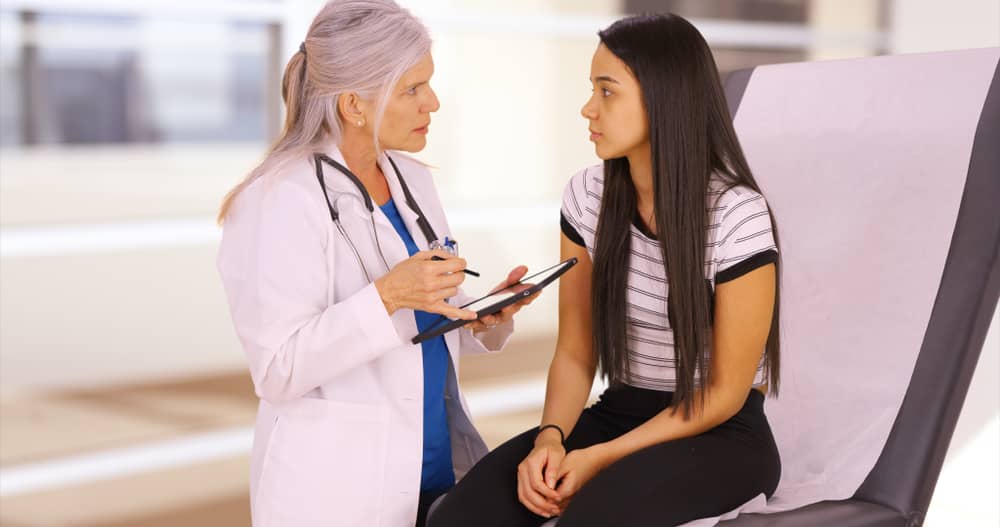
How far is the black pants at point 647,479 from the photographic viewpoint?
1.30m

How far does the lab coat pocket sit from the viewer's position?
4.75 feet

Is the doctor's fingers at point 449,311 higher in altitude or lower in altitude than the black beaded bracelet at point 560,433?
higher

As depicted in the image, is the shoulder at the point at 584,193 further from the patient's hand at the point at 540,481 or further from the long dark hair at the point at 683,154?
the patient's hand at the point at 540,481

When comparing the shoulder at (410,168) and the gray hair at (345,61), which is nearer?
the gray hair at (345,61)

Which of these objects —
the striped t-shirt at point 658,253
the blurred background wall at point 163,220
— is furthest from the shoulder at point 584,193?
the blurred background wall at point 163,220

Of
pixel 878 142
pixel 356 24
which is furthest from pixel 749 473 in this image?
pixel 356 24

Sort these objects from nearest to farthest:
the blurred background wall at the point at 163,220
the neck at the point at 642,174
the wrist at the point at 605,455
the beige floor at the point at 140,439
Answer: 1. the wrist at the point at 605,455
2. the neck at the point at 642,174
3. the beige floor at the point at 140,439
4. the blurred background wall at the point at 163,220

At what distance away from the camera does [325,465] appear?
1.45 metres

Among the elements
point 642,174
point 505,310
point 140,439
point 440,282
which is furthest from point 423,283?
point 140,439

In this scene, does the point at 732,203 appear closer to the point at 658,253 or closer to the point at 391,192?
the point at 658,253

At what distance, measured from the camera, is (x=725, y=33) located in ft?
13.0

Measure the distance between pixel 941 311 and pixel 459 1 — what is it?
2.32 metres

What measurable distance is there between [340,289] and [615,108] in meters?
0.45

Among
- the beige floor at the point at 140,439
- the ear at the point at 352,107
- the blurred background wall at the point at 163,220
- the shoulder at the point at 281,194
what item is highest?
the ear at the point at 352,107
